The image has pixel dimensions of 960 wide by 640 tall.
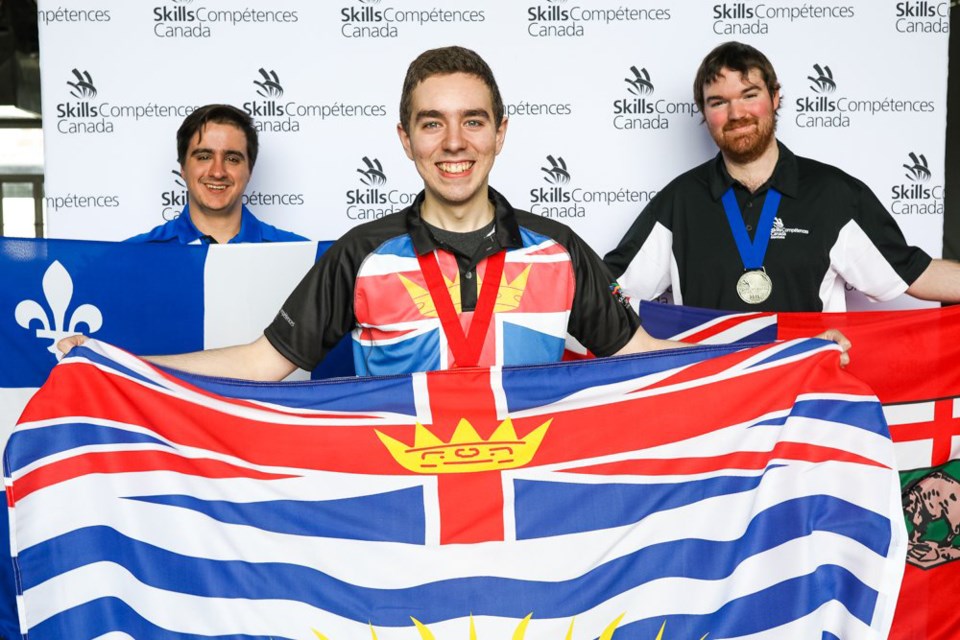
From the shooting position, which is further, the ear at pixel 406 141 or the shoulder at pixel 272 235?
the shoulder at pixel 272 235

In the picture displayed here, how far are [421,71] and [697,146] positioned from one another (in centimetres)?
271

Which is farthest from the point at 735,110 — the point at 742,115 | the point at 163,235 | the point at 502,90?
the point at 163,235

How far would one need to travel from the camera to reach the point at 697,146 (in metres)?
5.00

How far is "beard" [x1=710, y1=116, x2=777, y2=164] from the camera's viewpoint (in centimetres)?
396

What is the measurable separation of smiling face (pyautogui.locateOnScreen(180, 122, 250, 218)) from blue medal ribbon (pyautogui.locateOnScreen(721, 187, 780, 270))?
200 centimetres

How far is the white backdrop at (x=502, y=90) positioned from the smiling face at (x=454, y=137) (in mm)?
2404

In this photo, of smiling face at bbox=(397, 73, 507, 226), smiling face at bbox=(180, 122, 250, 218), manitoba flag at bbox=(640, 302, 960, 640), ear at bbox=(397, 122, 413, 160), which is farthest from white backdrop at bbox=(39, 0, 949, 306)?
smiling face at bbox=(397, 73, 507, 226)

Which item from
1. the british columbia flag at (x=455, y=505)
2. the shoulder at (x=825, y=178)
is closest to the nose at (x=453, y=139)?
the british columbia flag at (x=455, y=505)

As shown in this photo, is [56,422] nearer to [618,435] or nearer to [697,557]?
[618,435]

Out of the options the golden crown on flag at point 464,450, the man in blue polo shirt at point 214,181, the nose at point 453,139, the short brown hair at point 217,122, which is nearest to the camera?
the golden crown on flag at point 464,450

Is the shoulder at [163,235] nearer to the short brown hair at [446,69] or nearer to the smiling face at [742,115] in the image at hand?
the short brown hair at [446,69]

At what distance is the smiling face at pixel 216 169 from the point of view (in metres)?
4.07

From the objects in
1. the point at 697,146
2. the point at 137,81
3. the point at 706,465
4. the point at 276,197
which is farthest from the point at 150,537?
the point at 697,146

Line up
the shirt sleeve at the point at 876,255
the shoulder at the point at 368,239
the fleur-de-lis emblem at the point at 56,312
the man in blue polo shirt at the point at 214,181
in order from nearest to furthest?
the shoulder at the point at 368,239 → the fleur-de-lis emblem at the point at 56,312 → the shirt sleeve at the point at 876,255 → the man in blue polo shirt at the point at 214,181
